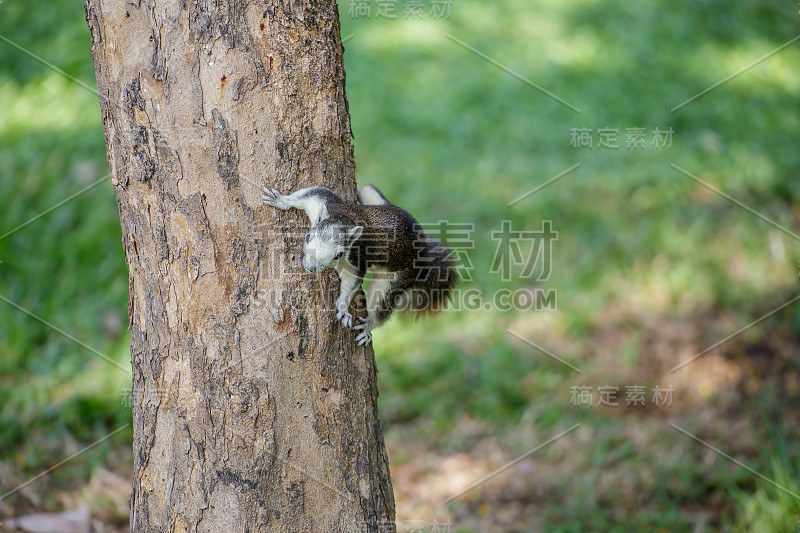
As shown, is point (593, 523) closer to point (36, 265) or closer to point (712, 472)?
point (712, 472)

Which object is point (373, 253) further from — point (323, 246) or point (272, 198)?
point (272, 198)

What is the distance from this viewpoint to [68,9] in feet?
21.7

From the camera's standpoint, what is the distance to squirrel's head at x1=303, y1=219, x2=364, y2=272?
7.38 feet

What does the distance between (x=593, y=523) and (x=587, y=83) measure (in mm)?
4440

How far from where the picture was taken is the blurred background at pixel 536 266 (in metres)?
4.01

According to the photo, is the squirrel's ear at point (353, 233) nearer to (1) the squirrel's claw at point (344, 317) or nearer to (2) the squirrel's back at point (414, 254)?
(2) the squirrel's back at point (414, 254)

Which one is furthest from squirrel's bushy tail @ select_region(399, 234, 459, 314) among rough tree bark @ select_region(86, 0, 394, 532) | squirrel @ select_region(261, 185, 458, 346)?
rough tree bark @ select_region(86, 0, 394, 532)

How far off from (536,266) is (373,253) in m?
3.01

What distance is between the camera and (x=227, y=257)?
2.18 metres

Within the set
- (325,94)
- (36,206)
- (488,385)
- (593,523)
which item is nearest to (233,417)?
(325,94)

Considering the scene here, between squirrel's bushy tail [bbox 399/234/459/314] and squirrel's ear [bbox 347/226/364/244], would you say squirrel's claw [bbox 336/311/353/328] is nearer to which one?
squirrel's ear [bbox 347/226/364/244]

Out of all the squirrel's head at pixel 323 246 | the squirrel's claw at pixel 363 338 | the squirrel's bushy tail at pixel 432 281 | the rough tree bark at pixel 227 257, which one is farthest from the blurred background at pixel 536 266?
the squirrel's head at pixel 323 246

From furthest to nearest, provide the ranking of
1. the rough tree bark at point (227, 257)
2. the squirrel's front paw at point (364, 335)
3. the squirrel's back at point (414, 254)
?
the squirrel's back at point (414, 254) < the squirrel's front paw at point (364, 335) < the rough tree bark at point (227, 257)

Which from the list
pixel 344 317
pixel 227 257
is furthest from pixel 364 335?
pixel 227 257
